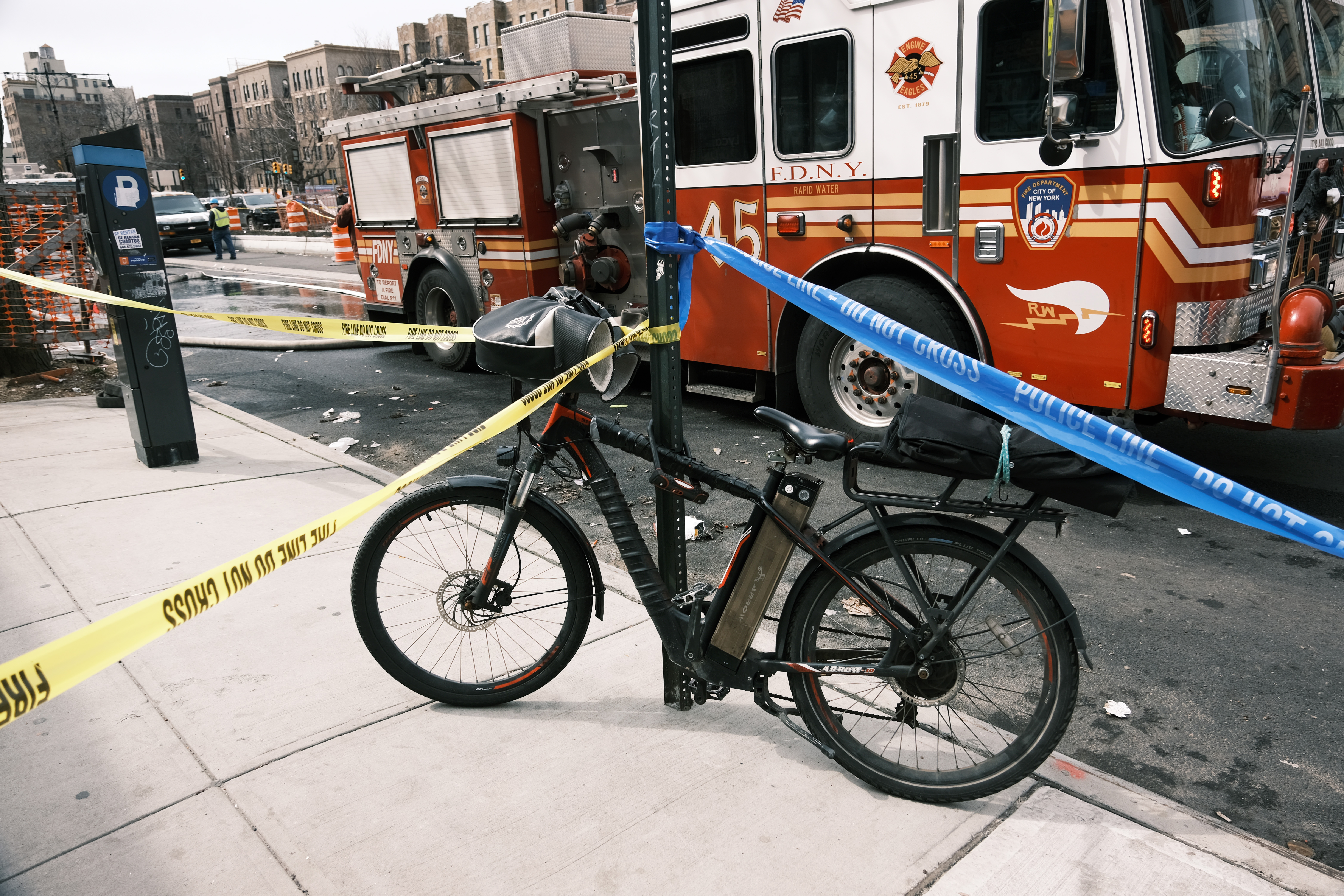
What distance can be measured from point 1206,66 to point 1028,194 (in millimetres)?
1045

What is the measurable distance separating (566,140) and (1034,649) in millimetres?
7460

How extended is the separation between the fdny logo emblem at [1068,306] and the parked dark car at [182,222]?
3052 cm

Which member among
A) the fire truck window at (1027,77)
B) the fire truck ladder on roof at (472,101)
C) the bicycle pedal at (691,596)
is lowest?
the bicycle pedal at (691,596)

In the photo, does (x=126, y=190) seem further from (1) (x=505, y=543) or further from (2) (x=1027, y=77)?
(2) (x=1027, y=77)

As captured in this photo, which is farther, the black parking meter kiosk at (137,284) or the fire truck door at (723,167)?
the fire truck door at (723,167)

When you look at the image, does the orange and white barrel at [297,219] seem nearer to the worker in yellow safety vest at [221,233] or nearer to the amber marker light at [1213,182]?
the worker in yellow safety vest at [221,233]

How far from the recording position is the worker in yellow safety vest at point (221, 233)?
28.6 metres

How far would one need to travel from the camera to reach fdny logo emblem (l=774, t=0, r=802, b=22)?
6305 mm

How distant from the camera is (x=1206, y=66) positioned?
5.06 m

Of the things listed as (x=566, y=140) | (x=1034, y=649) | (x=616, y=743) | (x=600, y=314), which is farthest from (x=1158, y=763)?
(x=566, y=140)

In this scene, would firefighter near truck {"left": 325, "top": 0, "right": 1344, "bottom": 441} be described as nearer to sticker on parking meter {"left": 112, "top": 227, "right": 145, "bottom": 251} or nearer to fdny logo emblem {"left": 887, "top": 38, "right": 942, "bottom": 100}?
fdny logo emblem {"left": 887, "top": 38, "right": 942, "bottom": 100}

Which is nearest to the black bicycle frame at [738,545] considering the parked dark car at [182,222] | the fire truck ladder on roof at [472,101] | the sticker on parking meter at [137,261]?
the sticker on parking meter at [137,261]

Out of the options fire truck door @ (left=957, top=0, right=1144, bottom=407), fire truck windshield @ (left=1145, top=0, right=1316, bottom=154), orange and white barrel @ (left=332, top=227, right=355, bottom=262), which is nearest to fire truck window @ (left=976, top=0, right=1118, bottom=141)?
fire truck door @ (left=957, top=0, right=1144, bottom=407)

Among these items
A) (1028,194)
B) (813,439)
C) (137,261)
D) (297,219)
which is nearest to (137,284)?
(137,261)
